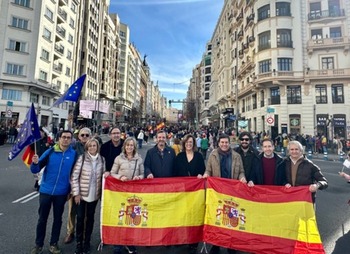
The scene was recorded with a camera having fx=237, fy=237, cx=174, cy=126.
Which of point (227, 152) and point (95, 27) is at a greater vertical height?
point (95, 27)

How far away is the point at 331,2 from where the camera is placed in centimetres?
3225

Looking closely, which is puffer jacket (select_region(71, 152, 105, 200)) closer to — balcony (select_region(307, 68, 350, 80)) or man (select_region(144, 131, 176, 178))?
man (select_region(144, 131, 176, 178))

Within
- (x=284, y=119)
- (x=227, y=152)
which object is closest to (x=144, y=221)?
(x=227, y=152)

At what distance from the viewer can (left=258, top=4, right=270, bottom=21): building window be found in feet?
110

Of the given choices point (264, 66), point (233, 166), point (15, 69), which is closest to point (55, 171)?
point (233, 166)

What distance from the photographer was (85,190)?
401 cm

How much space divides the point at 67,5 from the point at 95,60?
17.9m

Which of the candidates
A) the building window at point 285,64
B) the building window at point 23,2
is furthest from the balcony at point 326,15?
the building window at point 23,2

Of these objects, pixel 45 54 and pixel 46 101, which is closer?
pixel 45 54

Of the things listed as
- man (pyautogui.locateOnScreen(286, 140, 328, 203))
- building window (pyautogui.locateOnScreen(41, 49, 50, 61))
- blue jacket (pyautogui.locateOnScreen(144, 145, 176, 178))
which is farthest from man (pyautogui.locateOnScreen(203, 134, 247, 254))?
building window (pyautogui.locateOnScreen(41, 49, 50, 61))

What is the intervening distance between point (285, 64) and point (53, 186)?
34.8 meters

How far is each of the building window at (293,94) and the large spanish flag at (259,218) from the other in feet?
105

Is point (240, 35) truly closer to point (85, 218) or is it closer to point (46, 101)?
point (46, 101)

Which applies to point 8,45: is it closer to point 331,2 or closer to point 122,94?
point 331,2
